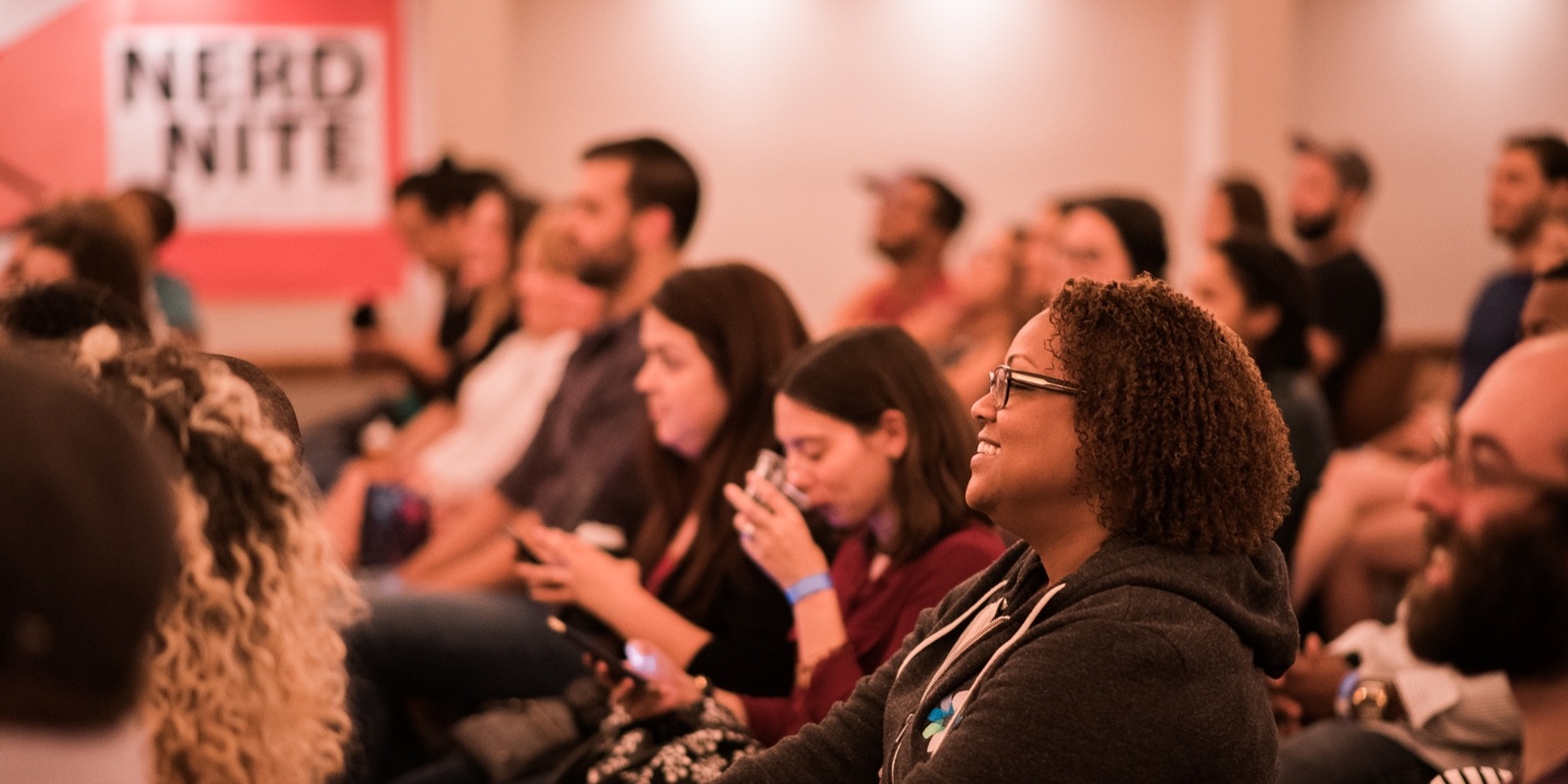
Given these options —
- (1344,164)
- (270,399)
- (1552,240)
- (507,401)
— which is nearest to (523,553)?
(270,399)

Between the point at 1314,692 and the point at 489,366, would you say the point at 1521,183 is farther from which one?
the point at 489,366

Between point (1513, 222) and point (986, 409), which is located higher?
point (986, 409)

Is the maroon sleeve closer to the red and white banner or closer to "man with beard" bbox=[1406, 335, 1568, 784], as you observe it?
"man with beard" bbox=[1406, 335, 1568, 784]

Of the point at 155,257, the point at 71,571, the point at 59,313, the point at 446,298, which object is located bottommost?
the point at 446,298

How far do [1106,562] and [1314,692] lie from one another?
103cm

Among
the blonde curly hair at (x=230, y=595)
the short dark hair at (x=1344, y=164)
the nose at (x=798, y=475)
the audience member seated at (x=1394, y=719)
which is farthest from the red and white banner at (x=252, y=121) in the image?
the blonde curly hair at (x=230, y=595)

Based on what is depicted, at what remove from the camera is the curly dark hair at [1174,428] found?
1.43 metres

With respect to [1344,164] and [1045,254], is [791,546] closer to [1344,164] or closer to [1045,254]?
[1045,254]

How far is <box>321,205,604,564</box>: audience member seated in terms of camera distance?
158 inches

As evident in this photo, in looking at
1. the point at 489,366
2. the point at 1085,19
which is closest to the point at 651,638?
the point at 489,366

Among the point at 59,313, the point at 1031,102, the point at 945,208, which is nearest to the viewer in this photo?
the point at 59,313

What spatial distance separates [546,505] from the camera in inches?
132

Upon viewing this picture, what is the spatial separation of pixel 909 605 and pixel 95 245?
1.99 m

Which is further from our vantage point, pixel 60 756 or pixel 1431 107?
pixel 1431 107
